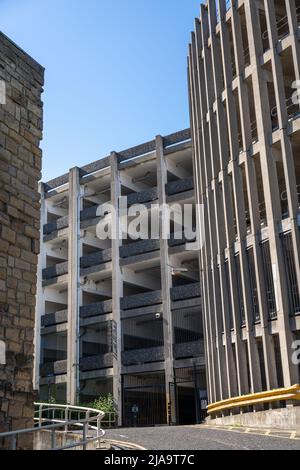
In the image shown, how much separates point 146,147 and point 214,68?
49.0 feet

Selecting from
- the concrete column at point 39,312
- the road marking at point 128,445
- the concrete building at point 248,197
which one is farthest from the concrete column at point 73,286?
the road marking at point 128,445

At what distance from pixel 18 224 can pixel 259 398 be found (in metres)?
9.72

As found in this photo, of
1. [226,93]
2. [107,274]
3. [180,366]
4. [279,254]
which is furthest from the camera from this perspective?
[107,274]

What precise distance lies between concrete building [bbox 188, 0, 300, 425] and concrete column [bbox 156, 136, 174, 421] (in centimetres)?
1026

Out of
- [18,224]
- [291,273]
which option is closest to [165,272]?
[291,273]

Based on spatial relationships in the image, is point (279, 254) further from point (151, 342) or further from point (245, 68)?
point (151, 342)

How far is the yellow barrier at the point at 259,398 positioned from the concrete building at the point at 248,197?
29 cm

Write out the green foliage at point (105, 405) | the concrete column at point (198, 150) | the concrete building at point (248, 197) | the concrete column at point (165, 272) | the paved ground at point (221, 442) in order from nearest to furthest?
the paved ground at point (221, 442) < the concrete building at point (248, 197) < the concrete column at point (198, 150) < the concrete column at point (165, 272) < the green foliage at point (105, 405)

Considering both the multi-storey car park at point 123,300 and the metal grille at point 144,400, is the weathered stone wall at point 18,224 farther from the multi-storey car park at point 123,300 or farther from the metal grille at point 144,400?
the metal grille at point 144,400

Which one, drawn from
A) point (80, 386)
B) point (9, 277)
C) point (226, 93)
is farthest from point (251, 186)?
point (80, 386)

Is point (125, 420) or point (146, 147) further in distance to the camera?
point (146, 147)

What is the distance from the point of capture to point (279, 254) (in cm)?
1816

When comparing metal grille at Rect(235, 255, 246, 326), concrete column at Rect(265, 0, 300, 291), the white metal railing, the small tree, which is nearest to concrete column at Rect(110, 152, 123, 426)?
the small tree

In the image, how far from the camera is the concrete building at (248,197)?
18031 mm
